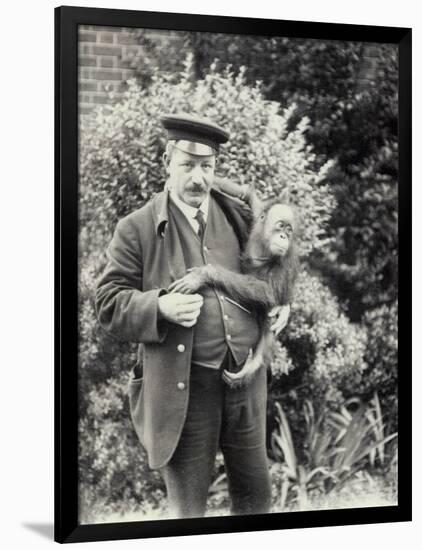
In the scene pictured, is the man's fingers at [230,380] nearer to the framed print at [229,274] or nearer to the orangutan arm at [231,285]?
the framed print at [229,274]

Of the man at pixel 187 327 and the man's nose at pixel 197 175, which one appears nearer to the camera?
the man at pixel 187 327

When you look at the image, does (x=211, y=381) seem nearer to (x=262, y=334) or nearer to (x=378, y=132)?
(x=262, y=334)

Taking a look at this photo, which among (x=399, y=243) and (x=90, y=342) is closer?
(x=90, y=342)

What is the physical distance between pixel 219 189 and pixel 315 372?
1.09m

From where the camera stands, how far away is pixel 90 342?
6.98 m

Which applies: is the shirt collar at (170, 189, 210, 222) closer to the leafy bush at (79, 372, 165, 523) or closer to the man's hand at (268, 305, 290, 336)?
the man's hand at (268, 305, 290, 336)

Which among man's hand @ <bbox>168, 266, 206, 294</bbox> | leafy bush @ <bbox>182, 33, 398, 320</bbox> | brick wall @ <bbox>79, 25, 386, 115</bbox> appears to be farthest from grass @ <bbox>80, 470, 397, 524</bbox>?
brick wall @ <bbox>79, 25, 386, 115</bbox>

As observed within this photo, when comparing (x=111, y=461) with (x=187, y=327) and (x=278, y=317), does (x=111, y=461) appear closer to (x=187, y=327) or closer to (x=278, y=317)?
(x=187, y=327)

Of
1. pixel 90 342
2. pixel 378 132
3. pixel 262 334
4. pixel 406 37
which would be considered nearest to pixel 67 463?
pixel 90 342

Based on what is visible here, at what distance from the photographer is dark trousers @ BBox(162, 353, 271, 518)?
7.11 m

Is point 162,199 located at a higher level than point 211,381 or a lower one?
higher

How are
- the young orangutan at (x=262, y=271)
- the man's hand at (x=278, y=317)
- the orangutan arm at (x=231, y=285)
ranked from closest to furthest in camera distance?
the orangutan arm at (x=231, y=285) → the young orangutan at (x=262, y=271) → the man's hand at (x=278, y=317)

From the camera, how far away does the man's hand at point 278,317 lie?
732 centimetres

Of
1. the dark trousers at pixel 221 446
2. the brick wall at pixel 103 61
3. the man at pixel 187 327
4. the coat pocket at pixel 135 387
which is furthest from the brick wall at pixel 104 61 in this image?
the dark trousers at pixel 221 446
